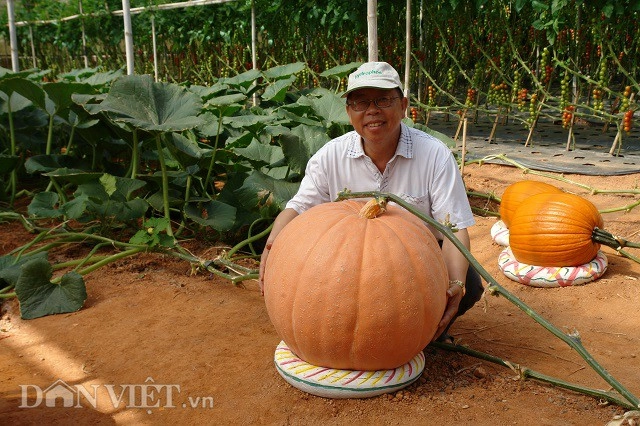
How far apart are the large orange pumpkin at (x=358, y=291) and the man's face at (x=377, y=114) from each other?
307 millimetres

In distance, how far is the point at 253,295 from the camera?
3.19 m

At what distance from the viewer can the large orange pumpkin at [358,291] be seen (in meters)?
2.00

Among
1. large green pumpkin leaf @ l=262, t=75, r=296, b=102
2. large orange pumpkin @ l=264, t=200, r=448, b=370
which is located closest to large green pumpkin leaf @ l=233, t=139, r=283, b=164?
large green pumpkin leaf @ l=262, t=75, r=296, b=102

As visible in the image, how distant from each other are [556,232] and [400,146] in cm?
154

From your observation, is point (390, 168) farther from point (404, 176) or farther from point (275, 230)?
point (275, 230)

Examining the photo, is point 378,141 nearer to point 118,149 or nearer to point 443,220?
point 443,220

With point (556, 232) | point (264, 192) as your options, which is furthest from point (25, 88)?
point (556, 232)

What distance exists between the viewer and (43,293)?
3.07 metres

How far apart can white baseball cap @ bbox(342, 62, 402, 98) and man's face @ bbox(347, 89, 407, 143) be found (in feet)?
0.14

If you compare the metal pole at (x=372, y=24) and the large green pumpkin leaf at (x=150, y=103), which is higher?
the metal pole at (x=372, y=24)

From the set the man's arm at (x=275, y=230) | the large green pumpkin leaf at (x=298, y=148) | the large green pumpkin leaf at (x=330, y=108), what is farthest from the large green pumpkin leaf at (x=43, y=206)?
the large green pumpkin leaf at (x=330, y=108)

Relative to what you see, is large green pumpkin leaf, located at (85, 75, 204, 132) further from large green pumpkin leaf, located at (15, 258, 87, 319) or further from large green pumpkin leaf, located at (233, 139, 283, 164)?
large green pumpkin leaf, located at (15, 258, 87, 319)

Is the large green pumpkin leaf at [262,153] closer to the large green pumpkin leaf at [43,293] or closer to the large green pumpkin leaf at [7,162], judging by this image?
the large green pumpkin leaf at [43,293]

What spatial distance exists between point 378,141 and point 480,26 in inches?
209
